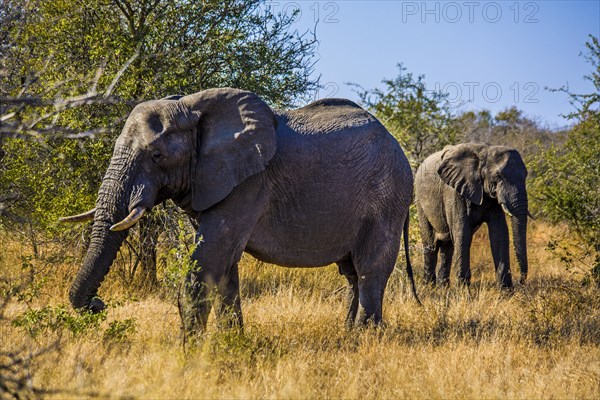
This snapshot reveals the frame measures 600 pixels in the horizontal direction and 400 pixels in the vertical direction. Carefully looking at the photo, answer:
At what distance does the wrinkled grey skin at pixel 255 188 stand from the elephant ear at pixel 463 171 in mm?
4413

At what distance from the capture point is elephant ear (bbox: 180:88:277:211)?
646 centimetres

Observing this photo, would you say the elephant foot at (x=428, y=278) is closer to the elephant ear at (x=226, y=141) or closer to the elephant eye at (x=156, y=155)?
the elephant ear at (x=226, y=141)

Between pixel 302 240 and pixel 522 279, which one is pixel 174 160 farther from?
pixel 522 279

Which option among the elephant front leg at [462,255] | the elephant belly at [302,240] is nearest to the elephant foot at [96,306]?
the elephant belly at [302,240]

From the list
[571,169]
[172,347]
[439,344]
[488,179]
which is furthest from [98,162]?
[571,169]

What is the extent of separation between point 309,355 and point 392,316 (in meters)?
2.24

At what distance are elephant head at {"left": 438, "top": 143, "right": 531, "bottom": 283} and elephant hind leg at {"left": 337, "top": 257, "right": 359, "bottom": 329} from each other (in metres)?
4.19

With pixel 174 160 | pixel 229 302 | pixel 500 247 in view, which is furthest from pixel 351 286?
pixel 500 247

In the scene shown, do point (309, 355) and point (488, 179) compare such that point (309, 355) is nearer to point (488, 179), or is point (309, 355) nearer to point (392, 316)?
point (392, 316)

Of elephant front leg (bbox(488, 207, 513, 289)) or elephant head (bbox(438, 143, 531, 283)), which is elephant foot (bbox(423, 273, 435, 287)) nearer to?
elephant front leg (bbox(488, 207, 513, 289))

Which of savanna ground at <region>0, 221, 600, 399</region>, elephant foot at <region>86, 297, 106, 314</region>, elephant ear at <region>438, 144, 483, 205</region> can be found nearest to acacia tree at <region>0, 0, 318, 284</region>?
savanna ground at <region>0, 221, 600, 399</region>

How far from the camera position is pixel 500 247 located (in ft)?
38.1

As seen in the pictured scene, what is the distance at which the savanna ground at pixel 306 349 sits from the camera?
5246 mm

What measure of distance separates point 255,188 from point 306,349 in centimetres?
144
